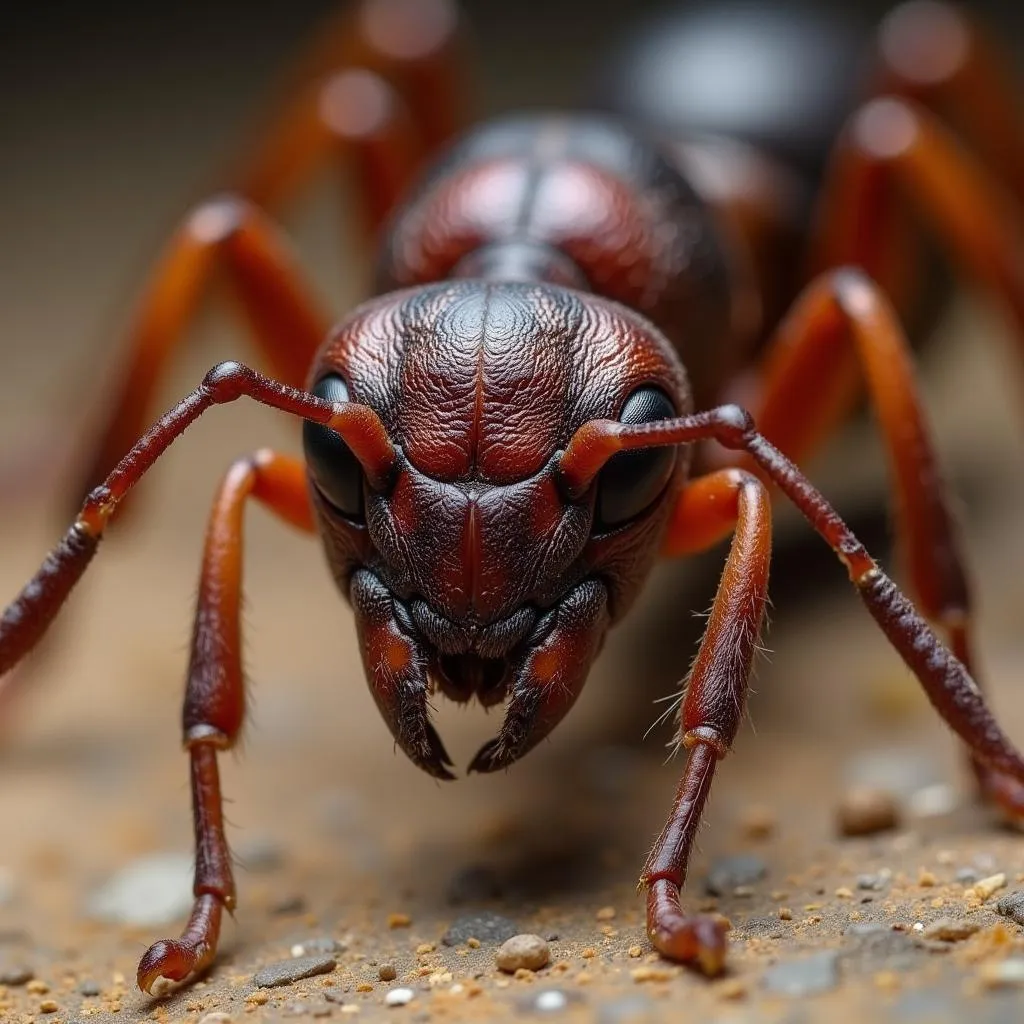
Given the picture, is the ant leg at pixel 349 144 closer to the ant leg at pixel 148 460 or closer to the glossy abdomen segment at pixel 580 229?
the glossy abdomen segment at pixel 580 229

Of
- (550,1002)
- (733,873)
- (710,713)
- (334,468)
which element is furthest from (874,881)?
(334,468)

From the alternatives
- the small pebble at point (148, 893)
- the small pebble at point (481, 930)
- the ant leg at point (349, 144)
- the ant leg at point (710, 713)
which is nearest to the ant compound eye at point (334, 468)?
the ant leg at point (710, 713)

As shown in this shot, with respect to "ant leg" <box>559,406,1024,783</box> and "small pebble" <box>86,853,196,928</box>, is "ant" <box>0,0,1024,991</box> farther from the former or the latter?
"small pebble" <box>86,853,196,928</box>

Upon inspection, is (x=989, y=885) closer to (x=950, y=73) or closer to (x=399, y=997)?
(x=399, y=997)

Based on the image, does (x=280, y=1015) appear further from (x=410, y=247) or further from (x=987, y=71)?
(x=987, y=71)

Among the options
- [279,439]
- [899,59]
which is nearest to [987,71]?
[899,59]
